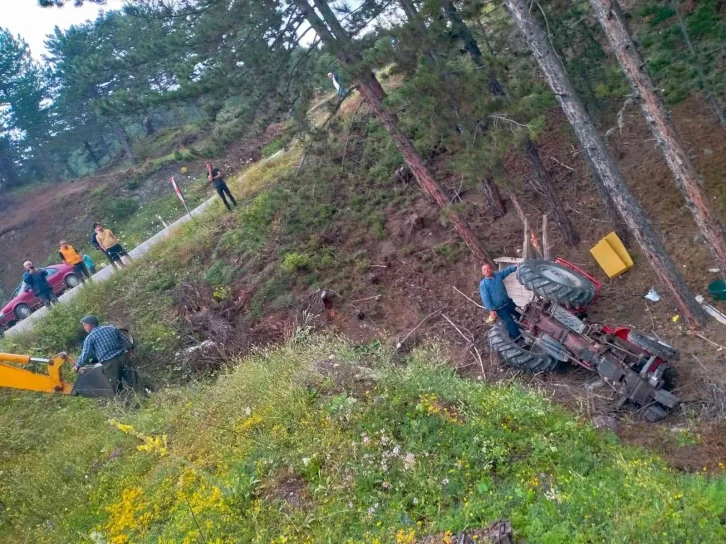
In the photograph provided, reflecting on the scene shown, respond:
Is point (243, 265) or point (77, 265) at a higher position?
point (77, 265)

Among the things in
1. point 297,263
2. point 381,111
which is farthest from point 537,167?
point 297,263

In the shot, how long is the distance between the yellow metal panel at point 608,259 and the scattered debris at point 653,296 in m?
0.73

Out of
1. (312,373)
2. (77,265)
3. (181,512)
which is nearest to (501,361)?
(312,373)

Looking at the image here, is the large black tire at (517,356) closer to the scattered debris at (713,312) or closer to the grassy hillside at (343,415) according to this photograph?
the grassy hillside at (343,415)

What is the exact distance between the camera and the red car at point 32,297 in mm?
18281

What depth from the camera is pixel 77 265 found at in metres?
17.8

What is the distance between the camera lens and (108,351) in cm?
1005

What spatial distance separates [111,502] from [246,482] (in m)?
2.13

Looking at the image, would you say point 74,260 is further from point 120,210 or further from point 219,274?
point 120,210

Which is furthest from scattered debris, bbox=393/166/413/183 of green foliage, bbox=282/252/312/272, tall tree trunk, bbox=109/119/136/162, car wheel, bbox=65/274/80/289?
tall tree trunk, bbox=109/119/136/162

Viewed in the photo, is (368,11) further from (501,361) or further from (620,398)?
(620,398)

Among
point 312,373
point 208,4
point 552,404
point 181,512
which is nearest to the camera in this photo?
point 181,512

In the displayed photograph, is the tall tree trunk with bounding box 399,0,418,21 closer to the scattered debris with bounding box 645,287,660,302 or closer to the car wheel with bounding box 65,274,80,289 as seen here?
the scattered debris with bounding box 645,287,660,302

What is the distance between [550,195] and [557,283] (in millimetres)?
3463
